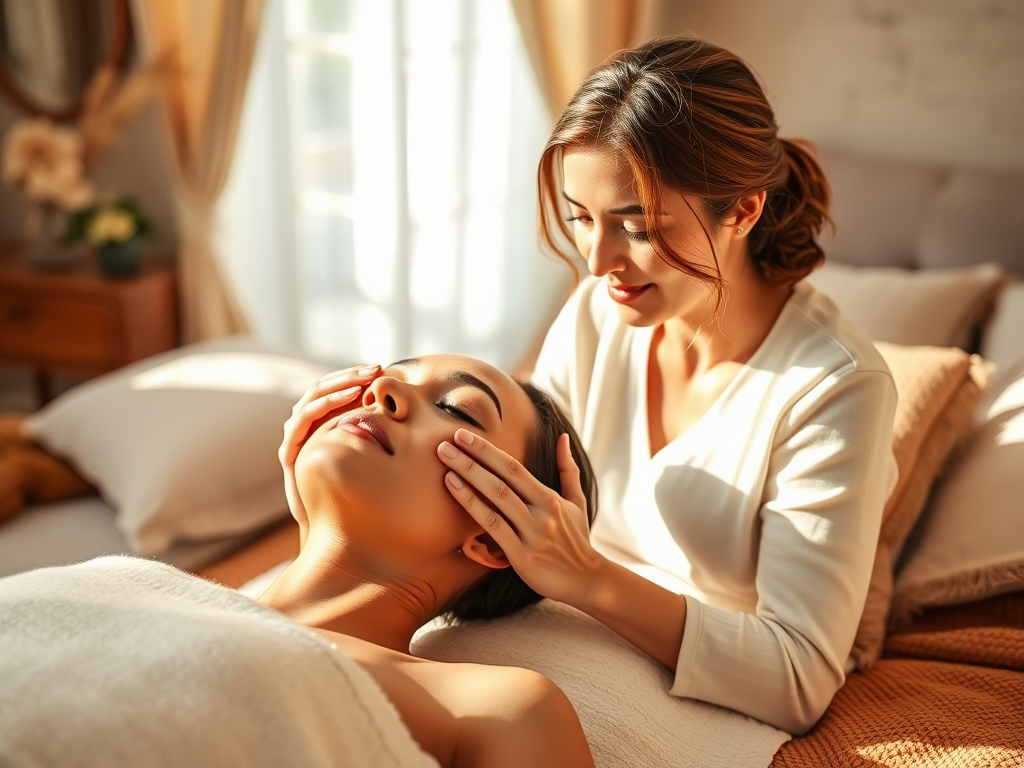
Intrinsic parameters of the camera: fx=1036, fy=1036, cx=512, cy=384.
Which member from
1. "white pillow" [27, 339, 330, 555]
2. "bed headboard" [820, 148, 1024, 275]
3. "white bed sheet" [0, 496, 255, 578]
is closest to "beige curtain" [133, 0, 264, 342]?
"white pillow" [27, 339, 330, 555]

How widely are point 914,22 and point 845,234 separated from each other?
581mm

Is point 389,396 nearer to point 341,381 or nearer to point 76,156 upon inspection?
point 341,381

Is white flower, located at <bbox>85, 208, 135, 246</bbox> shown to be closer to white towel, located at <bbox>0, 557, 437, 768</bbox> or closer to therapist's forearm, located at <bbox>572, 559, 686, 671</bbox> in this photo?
white towel, located at <bbox>0, 557, 437, 768</bbox>

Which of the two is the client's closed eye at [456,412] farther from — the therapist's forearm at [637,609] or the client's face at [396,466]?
the therapist's forearm at [637,609]

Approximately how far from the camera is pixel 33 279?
3.21 meters

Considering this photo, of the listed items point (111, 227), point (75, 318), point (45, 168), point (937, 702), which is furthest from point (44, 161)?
point (937, 702)

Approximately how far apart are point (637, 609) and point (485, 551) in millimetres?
211

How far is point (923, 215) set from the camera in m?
2.46

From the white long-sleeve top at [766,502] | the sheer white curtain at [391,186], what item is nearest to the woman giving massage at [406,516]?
the white long-sleeve top at [766,502]

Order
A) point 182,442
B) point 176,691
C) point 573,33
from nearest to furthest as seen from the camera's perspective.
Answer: point 176,691 < point 182,442 < point 573,33

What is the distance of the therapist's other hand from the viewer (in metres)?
1.23

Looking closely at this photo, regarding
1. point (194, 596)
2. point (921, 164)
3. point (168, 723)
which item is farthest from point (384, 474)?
point (921, 164)

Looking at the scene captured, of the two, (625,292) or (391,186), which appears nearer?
(625,292)

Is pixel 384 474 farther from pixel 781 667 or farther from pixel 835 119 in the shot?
pixel 835 119
